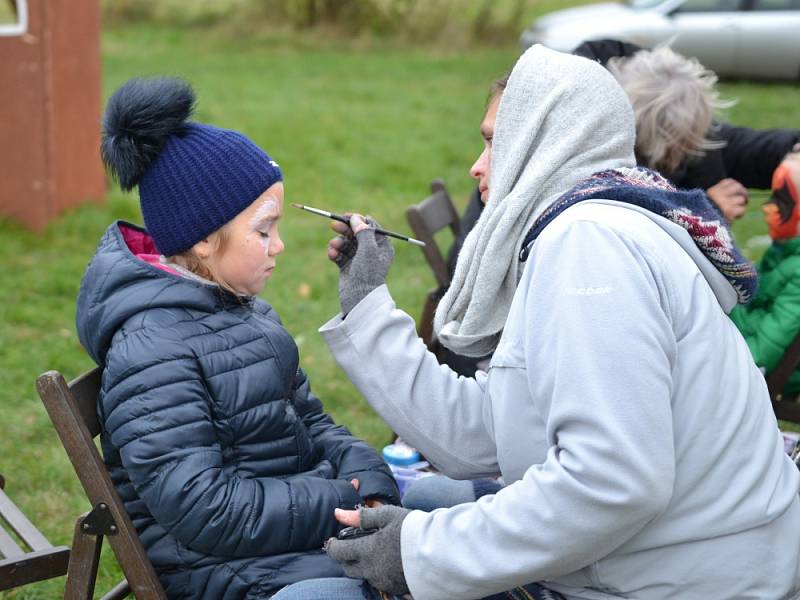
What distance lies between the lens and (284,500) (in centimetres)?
231

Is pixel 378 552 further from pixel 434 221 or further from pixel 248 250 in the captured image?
pixel 434 221

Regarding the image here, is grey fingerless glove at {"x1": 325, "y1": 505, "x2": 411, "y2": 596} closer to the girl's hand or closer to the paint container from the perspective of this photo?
the girl's hand

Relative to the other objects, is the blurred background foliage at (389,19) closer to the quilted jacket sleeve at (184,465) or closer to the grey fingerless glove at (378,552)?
the quilted jacket sleeve at (184,465)

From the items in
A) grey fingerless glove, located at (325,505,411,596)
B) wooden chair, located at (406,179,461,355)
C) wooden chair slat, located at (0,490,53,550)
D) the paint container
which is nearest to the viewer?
grey fingerless glove, located at (325,505,411,596)

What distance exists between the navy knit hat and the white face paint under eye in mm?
29

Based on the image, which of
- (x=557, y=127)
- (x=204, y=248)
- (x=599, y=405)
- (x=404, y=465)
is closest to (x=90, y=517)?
(x=204, y=248)

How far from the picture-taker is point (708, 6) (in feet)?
43.8

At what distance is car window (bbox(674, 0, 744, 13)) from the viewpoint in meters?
13.3

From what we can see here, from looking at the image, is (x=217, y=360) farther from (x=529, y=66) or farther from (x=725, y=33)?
(x=725, y=33)

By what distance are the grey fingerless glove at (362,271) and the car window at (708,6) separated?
1190cm

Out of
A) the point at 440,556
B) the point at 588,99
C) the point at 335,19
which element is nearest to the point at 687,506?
the point at 440,556

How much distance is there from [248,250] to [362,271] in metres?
0.26

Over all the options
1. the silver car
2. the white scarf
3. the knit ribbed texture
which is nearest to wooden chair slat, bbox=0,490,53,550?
the knit ribbed texture

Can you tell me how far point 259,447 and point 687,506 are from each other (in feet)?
3.07
